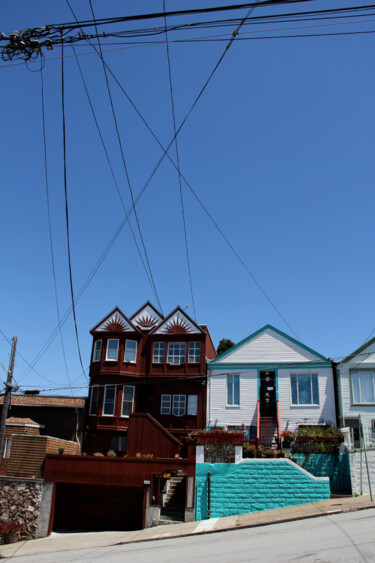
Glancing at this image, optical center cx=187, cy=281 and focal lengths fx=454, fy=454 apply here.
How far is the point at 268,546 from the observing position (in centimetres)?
1324

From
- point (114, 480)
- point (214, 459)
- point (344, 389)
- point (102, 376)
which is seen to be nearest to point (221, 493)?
point (214, 459)

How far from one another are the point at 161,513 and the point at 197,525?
289 centimetres

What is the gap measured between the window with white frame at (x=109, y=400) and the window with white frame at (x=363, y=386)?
14.8m

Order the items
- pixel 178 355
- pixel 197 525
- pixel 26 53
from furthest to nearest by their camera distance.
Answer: pixel 178 355 < pixel 197 525 < pixel 26 53

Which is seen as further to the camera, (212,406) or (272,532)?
(212,406)

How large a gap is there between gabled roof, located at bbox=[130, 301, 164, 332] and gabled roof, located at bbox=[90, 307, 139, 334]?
3.46 ft

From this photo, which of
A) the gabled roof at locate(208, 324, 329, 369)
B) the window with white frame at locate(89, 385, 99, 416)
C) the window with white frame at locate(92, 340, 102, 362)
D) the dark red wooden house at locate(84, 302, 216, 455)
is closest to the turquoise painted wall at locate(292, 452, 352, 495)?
the gabled roof at locate(208, 324, 329, 369)

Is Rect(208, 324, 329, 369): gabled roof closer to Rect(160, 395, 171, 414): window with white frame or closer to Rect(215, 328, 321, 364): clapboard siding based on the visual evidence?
Rect(215, 328, 321, 364): clapboard siding

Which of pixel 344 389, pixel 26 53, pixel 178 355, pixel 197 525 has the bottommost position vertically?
pixel 197 525

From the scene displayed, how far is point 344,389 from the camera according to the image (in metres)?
26.8

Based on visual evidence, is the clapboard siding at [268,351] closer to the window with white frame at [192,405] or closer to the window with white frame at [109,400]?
the window with white frame at [192,405]

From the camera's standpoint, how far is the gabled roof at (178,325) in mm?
30781

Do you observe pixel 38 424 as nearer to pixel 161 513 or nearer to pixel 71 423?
pixel 71 423

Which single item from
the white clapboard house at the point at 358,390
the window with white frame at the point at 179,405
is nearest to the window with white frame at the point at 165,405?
the window with white frame at the point at 179,405
